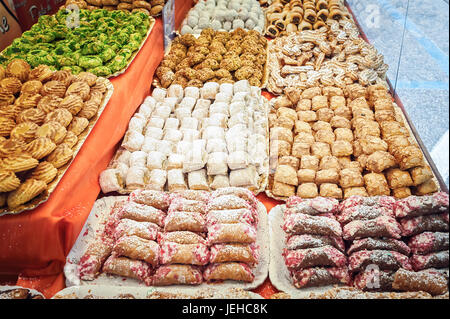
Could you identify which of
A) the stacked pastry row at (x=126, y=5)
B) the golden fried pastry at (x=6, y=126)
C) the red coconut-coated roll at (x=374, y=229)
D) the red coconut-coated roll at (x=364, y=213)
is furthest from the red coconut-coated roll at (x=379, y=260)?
the stacked pastry row at (x=126, y=5)

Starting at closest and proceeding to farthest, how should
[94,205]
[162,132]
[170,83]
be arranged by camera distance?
[94,205]
[162,132]
[170,83]

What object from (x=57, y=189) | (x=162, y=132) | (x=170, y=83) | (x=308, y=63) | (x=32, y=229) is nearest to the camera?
(x=32, y=229)

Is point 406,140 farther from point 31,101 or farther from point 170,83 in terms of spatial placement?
point 31,101

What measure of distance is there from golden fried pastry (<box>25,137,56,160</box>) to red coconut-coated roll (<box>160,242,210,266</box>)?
3.48 feet

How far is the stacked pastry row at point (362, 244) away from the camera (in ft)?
6.54

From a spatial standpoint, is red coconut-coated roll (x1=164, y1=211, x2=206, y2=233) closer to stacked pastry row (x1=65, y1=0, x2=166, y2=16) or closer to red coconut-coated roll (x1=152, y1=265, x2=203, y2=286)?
red coconut-coated roll (x1=152, y1=265, x2=203, y2=286)

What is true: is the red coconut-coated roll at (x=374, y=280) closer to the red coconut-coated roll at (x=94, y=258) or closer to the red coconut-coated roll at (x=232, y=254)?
the red coconut-coated roll at (x=232, y=254)

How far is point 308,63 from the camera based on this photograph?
4.34 meters

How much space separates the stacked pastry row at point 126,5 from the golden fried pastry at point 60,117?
2.36 m

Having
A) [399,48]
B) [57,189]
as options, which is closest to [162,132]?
[57,189]

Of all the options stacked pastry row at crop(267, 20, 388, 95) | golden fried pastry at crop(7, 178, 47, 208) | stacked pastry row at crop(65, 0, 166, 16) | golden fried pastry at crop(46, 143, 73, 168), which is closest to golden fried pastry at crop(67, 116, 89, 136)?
golden fried pastry at crop(46, 143, 73, 168)

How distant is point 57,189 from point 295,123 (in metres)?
2.12

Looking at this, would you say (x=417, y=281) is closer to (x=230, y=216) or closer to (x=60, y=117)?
(x=230, y=216)

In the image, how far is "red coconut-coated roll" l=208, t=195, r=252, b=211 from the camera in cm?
240
